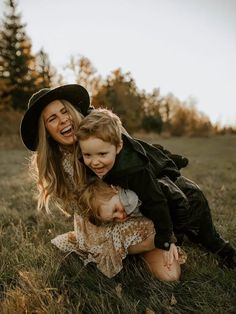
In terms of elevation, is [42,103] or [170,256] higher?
[42,103]

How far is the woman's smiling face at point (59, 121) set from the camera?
2789mm

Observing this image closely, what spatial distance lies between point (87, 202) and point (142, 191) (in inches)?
18.8

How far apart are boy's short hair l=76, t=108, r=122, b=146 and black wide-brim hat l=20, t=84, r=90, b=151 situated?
411mm

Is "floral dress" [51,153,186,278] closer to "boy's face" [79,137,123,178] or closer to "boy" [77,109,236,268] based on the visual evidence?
"boy" [77,109,236,268]

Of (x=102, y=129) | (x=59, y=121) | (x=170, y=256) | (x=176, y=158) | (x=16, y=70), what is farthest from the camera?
(x=16, y=70)

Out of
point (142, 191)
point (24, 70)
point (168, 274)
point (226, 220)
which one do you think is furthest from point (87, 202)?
→ point (24, 70)

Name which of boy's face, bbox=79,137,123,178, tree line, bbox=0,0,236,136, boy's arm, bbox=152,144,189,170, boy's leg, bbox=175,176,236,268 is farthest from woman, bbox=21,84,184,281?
tree line, bbox=0,0,236,136

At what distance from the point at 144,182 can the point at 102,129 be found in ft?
1.64

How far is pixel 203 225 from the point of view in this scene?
293 cm

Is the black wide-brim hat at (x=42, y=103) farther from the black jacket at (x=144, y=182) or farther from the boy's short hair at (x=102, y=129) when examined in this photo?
the black jacket at (x=144, y=182)

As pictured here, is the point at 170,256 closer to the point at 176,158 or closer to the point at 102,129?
the point at 176,158

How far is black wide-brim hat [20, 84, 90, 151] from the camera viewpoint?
2.74m

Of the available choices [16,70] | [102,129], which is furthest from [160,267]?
[16,70]

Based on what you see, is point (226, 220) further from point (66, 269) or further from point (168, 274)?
A: point (66, 269)
